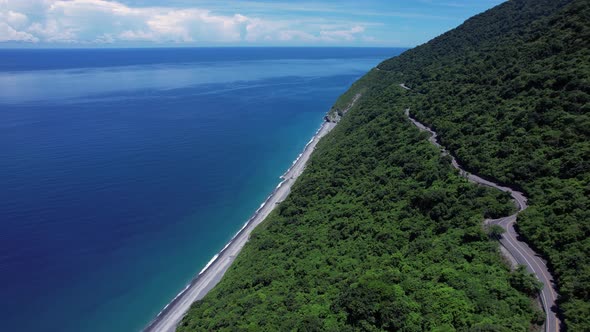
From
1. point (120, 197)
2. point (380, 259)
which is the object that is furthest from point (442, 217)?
point (120, 197)

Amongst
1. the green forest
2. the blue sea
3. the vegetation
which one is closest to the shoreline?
the blue sea

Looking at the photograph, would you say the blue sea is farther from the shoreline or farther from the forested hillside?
the forested hillside

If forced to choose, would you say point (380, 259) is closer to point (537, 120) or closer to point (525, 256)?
point (525, 256)

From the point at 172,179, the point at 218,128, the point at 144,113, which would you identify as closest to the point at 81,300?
the point at 172,179

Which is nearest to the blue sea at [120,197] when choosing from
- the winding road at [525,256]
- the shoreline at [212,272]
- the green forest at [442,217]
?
the shoreline at [212,272]

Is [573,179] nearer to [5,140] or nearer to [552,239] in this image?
[552,239]

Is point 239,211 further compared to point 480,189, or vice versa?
point 239,211
